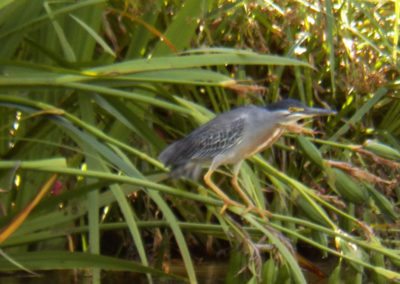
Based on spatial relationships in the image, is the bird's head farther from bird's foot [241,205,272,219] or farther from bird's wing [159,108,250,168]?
bird's foot [241,205,272,219]

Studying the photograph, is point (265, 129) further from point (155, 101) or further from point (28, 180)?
point (28, 180)

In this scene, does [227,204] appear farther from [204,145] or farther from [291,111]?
[291,111]

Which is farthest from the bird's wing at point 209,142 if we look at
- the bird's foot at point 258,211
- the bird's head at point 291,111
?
the bird's foot at point 258,211

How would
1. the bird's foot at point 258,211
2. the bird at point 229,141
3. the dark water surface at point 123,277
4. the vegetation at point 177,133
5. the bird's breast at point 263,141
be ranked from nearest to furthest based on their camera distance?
the vegetation at point 177,133, the bird's foot at point 258,211, the bird at point 229,141, the bird's breast at point 263,141, the dark water surface at point 123,277

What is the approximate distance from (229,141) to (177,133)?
3.60ft

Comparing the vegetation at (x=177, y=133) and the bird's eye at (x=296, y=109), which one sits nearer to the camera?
the vegetation at (x=177, y=133)

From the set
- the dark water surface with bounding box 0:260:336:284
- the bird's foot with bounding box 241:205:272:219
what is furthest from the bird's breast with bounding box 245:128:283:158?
the dark water surface with bounding box 0:260:336:284

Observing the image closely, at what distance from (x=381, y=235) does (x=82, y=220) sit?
1.03m

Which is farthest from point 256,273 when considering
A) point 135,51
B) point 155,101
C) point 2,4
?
point 135,51

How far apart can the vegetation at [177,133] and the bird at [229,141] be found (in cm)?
6

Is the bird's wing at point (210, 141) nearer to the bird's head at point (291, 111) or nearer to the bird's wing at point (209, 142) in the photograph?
the bird's wing at point (209, 142)

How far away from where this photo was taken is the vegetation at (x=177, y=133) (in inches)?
117

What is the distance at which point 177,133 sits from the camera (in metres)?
4.48

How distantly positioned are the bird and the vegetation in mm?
56
